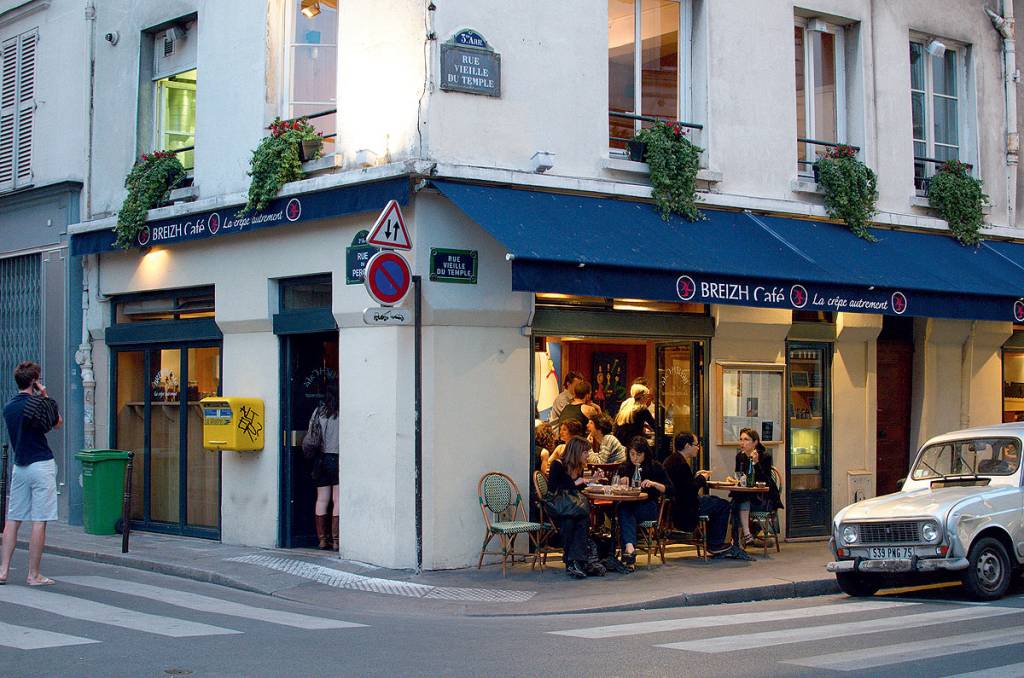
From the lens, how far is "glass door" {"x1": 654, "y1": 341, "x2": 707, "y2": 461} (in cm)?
1491

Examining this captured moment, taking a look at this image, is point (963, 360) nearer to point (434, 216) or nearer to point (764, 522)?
point (764, 522)

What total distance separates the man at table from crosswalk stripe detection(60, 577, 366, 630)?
5.01m

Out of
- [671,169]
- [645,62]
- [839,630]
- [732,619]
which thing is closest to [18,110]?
[645,62]

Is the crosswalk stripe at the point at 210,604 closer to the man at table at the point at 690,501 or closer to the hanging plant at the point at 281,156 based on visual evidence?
the hanging plant at the point at 281,156

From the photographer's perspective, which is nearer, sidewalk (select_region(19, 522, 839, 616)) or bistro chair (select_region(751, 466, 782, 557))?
sidewalk (select_region(19, 522, 839, 616))

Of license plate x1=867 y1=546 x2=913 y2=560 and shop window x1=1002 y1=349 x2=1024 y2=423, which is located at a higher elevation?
shop window x1=1002 y1=349 x2=1024 y2=423

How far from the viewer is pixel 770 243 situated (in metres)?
14.2

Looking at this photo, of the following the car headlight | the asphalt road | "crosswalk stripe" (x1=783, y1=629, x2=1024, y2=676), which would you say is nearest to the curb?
the asphalt road

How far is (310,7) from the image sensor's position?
14172 millimetres

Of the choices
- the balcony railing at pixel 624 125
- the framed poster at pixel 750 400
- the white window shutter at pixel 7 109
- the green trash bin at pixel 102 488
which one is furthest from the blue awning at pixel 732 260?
the white window shutter at pixel 7 109

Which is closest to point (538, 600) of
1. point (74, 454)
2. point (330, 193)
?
point (330, 193)

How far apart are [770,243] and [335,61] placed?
560 centimetres

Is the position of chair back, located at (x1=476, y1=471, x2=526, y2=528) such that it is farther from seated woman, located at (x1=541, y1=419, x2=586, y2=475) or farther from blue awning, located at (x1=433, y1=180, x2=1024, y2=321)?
blue awning, located at (x1=433, y1=180, x2=1024, y2=321)

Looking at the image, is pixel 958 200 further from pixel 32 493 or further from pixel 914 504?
pixel 32 493
